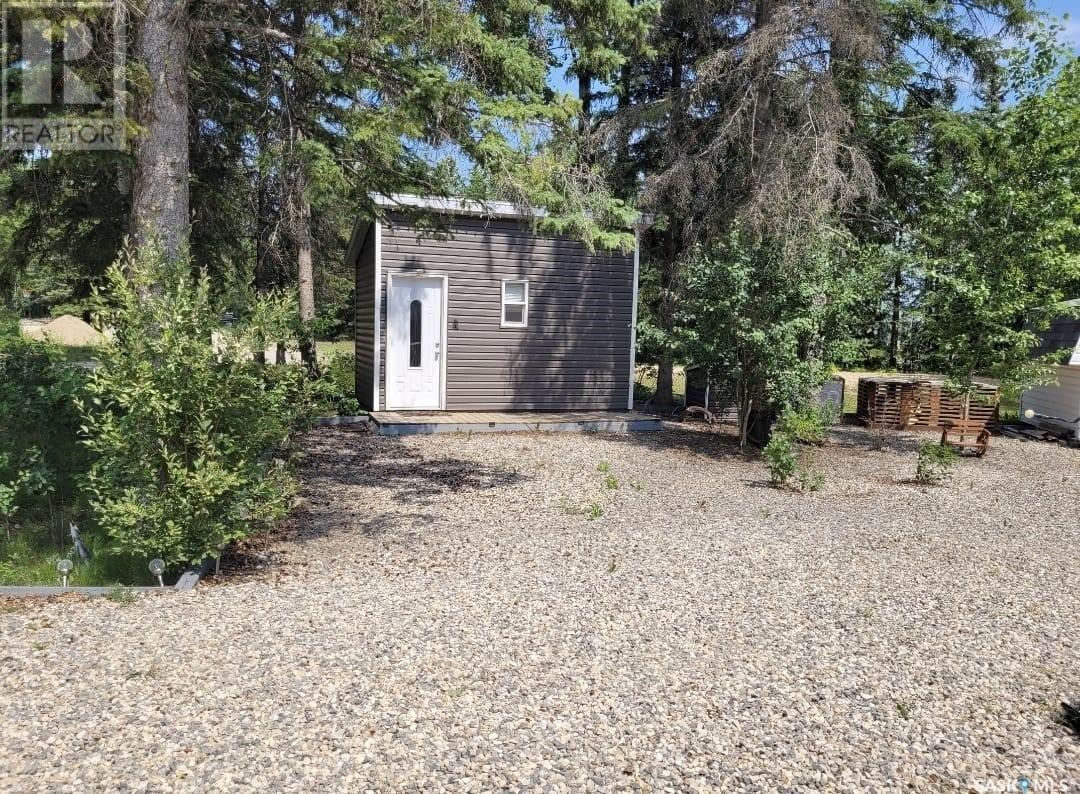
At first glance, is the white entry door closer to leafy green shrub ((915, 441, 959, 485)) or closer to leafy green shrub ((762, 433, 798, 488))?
leafy green shrub ((762, 433, 798, 488))

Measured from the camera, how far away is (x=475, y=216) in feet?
37.4

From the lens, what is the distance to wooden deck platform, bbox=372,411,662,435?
35.1ft

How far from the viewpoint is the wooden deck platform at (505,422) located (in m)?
10.7

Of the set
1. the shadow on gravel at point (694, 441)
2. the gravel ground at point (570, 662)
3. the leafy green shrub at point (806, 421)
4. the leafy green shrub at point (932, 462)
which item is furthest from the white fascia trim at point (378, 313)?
the leafy green shrub at point (932, 462)

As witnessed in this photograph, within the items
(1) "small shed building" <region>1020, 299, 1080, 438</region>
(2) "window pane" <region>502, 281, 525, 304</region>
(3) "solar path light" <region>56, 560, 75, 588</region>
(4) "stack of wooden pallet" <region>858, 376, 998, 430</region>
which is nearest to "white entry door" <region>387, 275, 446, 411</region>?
(2) "window pane" <region>502, 281, 525, 304</region>

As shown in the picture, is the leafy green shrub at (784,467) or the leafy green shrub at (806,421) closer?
the leafy green shrub at (784,467)

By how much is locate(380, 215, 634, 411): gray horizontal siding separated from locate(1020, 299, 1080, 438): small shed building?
22.8 ft

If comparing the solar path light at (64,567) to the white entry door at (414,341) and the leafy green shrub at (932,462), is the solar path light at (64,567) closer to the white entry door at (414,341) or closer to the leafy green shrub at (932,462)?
the white entry door at (414,341)

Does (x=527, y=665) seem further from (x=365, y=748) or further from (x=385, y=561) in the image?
(x=385, y=561)

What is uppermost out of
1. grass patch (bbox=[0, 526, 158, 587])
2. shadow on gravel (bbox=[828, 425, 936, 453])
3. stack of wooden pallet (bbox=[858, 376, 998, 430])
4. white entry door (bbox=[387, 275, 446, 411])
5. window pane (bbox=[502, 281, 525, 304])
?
window pane (bbox=[502, 281, 525, 304])

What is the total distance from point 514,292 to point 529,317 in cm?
47

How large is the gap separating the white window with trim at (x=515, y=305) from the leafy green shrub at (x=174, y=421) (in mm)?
7635

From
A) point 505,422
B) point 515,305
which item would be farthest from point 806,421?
point 515,305

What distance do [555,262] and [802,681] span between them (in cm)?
955
